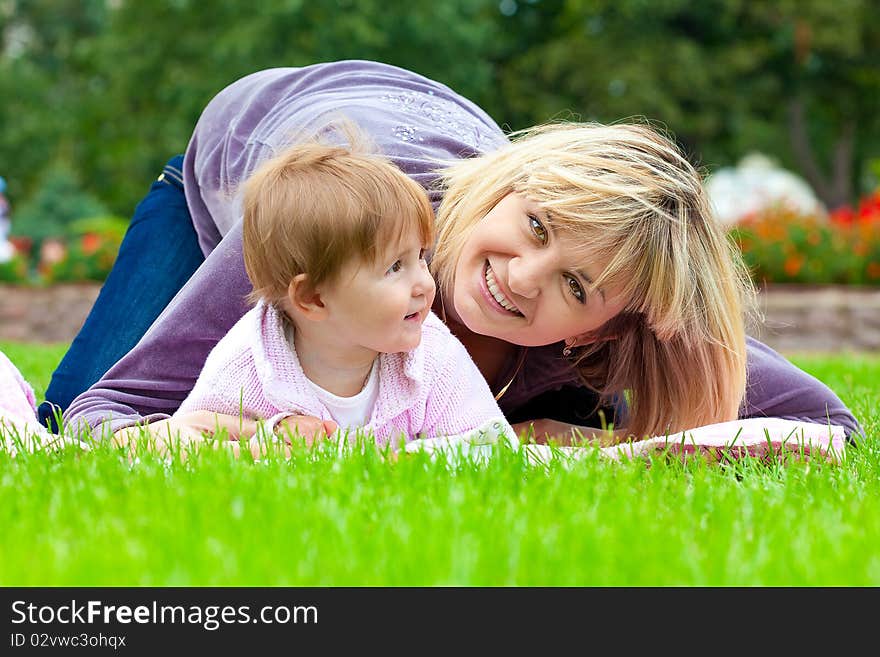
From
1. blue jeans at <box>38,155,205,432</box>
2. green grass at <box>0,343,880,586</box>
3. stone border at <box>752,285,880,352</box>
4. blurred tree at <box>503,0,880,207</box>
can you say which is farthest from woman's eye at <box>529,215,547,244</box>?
blurred tree at <box>503,0,880,207</box>

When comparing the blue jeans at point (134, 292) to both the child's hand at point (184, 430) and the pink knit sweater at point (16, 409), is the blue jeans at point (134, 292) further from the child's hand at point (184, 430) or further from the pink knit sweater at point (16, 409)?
the child's hand at point (184, 430)

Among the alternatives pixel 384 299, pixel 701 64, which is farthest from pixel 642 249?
pixel 701 64

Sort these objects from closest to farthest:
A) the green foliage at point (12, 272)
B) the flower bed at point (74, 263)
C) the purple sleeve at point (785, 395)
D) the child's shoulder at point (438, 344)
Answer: the child's shoulder at point (438, 344), the purple sleeve at point (785, 395), the flower bed at point (74, 263), the green foliage at point (12, 272)

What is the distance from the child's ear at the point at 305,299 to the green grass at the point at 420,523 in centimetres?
63

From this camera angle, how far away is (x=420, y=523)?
6.45ft

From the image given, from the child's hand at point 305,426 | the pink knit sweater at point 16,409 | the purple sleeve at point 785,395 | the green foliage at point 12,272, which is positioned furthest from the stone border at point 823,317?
the green foliage at point 12,272

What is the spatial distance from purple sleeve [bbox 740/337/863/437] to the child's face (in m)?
1.51

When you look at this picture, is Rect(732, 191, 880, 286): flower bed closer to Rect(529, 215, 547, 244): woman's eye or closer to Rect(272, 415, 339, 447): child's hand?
Rect(529, 215, 547, 244): woman's eye

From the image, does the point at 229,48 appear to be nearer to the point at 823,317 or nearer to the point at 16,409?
the point at 823,317

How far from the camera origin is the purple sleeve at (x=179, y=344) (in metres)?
3.30

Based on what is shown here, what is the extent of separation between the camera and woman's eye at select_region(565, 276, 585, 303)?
3.17 metres
